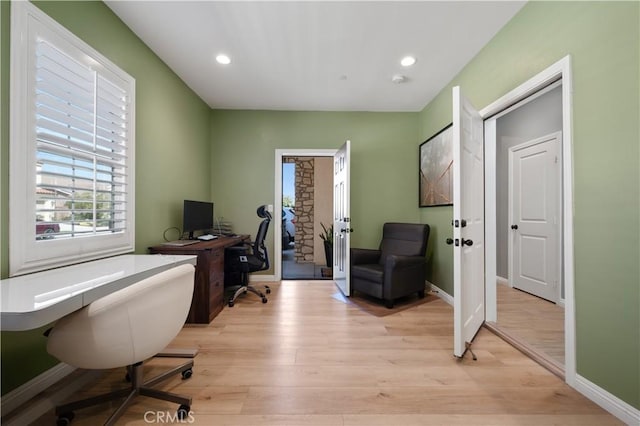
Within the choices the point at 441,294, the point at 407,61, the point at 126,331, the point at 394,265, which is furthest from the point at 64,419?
the point at 407,61

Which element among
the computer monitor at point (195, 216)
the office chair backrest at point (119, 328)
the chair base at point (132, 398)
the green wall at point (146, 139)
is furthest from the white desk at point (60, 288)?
the computer monitor at point (195, 216)

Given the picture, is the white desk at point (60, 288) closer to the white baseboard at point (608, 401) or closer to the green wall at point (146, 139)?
the green wall at point (146, 139)

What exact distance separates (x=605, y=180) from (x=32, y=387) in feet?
11.3

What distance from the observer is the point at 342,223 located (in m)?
3.44

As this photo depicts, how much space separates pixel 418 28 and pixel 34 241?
3.09 meters

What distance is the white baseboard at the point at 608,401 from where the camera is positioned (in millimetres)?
1256

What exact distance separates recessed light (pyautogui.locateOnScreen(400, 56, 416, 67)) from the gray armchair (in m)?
1.89

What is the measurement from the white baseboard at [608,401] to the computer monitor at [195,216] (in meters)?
3.39

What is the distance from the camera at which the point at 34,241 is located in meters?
1.39

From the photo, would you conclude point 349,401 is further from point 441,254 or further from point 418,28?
point 418,28

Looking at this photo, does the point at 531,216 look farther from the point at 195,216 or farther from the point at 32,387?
the point at 32,387

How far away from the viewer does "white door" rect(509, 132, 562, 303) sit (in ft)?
10.1

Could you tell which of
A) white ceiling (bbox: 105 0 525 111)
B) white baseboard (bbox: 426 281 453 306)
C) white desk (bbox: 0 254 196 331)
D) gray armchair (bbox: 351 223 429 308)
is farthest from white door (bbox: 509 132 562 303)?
white desk (bbox: 0 254 196 331)

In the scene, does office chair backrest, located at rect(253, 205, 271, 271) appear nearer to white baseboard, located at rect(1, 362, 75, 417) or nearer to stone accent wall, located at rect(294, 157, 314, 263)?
white baseboard, located at rect(1, 362, 75, 417)
